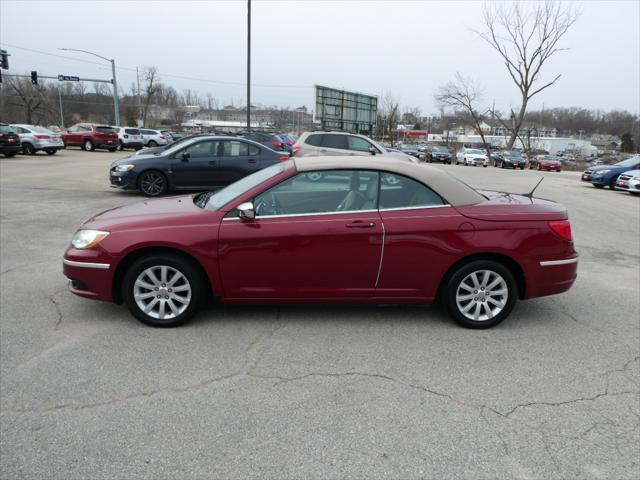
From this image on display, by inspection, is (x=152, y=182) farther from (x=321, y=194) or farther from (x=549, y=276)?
(x=549, y=276)

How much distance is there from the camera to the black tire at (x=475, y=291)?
4.15 metres

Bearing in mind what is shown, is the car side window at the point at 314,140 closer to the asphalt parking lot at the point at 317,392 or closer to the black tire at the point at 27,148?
the asphalt parking lot at the point at 317,392

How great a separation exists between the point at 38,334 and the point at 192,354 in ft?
4.69

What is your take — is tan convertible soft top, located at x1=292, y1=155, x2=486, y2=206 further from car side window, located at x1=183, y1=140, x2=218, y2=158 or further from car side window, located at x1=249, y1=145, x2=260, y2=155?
car side window, located at x1=249, y1=145, x2=260, y2=155

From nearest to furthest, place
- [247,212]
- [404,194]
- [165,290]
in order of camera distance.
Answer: [247,212]
[165,290]
[404,194]

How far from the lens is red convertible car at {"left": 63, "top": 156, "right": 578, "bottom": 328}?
402 centimetres

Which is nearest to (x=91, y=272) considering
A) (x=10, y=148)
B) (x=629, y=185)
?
(x=629, y=185)

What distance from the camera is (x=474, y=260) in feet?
13.7

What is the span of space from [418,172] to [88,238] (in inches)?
118

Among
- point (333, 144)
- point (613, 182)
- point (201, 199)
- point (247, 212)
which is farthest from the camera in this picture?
point (613, 182)

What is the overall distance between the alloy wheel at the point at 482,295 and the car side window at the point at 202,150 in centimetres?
867

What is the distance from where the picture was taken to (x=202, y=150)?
37.8 ft

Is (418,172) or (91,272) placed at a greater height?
(418,172)

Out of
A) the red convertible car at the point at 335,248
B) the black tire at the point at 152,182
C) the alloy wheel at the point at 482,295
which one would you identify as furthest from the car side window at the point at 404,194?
the black tire at the point at 152,182
